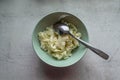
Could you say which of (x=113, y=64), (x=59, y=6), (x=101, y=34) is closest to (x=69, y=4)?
(x=59, y=6)

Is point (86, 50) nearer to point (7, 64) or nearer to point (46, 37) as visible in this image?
point (46, 37)
